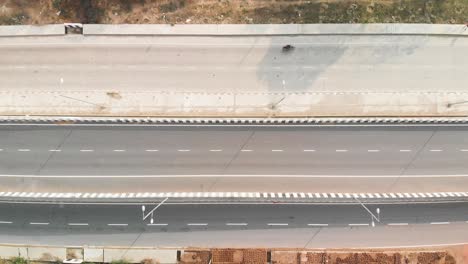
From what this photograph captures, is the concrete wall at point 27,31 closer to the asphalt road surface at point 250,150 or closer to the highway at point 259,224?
the asphalt road surface at point 250,150

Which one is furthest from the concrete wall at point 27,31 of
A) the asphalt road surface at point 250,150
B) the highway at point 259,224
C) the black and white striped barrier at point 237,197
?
the highway at point 259,224

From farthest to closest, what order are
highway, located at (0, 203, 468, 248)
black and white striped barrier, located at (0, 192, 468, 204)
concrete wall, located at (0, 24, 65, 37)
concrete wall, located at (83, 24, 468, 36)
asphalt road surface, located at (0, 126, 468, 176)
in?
concrete wall, located at (0, 24, 65, 37)
concrete wall, located at (83, 24, 468, 36)
highway, located at (0, 203, 468, 248)
asphalt road surface, located at (0, 126, 468, 176)
black and white striped barrier, located at (0, 192, 468, 204)

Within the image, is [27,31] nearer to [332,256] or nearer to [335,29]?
[335,29]

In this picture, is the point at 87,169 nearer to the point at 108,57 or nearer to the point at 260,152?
the point at 108,57

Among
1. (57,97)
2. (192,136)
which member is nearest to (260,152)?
(192,136)

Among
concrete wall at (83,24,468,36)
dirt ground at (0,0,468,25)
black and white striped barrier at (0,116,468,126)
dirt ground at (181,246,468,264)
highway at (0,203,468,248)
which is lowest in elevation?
dirt ground at (181,246,468,264)

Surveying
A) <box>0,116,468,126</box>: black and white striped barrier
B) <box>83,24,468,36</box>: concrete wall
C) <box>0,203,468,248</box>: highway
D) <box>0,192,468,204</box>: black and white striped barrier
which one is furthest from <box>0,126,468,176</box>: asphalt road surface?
<box>83,24,468,36</box>: concrete wall

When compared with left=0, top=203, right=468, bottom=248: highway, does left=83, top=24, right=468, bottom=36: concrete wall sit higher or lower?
higher

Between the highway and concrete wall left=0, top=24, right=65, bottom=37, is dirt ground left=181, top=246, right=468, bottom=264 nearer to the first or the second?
the highway
